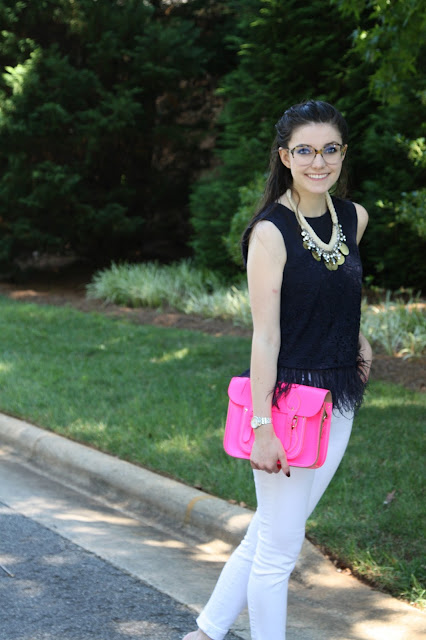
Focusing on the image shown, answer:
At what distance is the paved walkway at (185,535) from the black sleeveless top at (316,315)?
1122mm

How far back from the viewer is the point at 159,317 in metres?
10.3

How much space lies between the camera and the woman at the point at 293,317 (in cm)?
252

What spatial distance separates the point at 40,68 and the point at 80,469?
343 inches

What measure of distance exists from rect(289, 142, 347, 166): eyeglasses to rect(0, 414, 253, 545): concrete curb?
7.11 ft

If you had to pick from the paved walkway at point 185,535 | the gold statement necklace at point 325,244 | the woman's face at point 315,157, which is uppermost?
the woman's face at point 315,157

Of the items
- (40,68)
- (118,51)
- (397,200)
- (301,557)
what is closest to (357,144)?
(397,200)

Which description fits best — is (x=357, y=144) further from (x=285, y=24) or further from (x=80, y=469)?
(x=80, y=469)

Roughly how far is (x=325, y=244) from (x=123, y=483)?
2.71 m

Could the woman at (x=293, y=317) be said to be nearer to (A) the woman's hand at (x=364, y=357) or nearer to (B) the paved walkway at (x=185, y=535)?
(A) the woman's hand at (x=364, y=357)

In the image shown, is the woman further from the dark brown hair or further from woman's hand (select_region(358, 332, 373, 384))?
woman's hand (select_region(358, 332, 373, 384))

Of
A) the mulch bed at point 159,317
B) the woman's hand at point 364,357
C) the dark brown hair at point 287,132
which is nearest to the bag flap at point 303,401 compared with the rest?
the woman's hand at point 364,357

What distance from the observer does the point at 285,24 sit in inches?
417

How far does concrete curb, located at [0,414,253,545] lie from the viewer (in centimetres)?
429

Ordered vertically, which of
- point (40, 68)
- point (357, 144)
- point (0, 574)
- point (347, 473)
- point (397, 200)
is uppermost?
point (40, 68)
